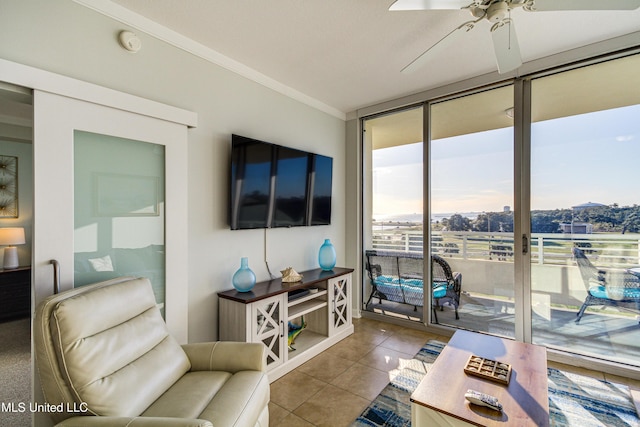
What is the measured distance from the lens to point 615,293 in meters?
2.50

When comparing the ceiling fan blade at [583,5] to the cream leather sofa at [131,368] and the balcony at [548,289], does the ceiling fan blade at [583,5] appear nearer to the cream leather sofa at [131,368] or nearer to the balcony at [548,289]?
the balcony at [548,289]

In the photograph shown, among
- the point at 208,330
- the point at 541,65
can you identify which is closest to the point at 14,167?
the point at 208,330

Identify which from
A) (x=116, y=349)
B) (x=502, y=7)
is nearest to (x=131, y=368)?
(x=116, y=349)

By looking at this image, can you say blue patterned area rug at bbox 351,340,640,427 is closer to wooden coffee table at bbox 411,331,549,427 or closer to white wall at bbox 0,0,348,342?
wooden coffee table at bbox 411,331,549,427

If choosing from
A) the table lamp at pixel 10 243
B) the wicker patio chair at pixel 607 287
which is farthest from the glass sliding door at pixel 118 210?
the wicker patio chair at pixel 607 287

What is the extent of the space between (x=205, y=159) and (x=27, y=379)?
2.19 meters

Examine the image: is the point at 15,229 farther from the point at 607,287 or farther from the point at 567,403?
the point at 607,287

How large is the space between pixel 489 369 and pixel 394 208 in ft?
7.32

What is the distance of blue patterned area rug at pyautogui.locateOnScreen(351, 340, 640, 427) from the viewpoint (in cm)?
190

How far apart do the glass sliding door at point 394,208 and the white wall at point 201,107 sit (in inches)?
28.5

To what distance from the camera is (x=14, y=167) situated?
148 inches

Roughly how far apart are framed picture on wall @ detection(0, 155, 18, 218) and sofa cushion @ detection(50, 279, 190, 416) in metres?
3.45

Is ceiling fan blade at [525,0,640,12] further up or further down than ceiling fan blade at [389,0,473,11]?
further down

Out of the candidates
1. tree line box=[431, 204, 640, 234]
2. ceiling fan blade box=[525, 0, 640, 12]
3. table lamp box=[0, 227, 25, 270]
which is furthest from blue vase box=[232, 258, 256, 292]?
table lamp box=[0, 227, 25, 270]
